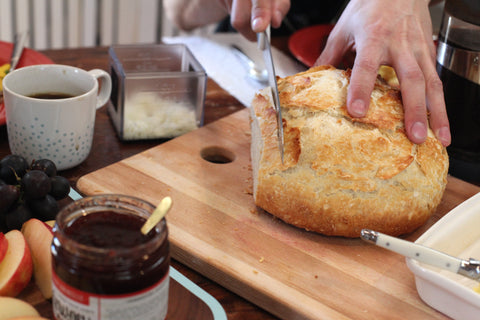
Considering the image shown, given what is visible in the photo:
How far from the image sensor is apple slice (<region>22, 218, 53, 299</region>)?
87cm

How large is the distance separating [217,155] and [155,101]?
0.22 m

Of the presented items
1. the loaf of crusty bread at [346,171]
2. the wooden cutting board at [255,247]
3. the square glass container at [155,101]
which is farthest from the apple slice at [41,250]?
the square glass container at [155,101]

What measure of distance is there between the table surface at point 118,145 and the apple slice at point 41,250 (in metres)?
0.03

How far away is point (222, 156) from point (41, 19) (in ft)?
8.09

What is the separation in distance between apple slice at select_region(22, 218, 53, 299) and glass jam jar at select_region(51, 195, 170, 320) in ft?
0.36

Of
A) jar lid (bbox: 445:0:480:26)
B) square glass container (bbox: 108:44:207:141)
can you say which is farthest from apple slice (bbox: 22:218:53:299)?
jar lid (bbox: 445:0:480:26)

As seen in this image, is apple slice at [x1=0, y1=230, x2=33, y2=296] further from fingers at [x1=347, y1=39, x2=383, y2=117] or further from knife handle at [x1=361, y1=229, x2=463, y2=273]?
fingers at [x1=347, y1=39, x2=383, y2=117]

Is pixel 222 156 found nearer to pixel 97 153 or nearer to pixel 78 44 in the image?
pixel 97 153

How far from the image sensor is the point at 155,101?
1.47 metres

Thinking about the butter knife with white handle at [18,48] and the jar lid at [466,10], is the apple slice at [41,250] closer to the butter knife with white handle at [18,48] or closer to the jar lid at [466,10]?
the butter knife with white handle at [18,48]

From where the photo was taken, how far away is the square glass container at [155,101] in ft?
4.71

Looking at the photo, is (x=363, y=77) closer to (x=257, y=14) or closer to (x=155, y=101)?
(x=257, y=14)

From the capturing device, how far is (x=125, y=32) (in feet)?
12.4

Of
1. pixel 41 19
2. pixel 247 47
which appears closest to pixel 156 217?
pixel 247 47
